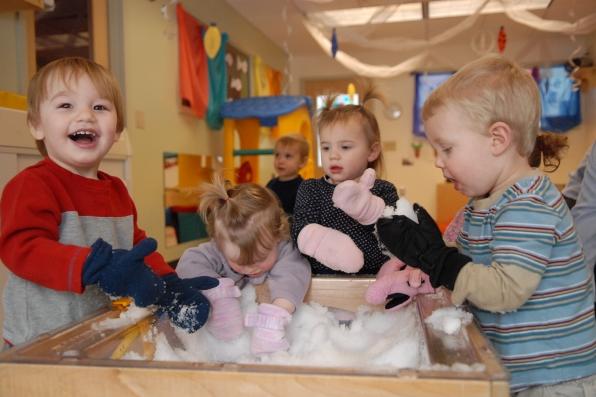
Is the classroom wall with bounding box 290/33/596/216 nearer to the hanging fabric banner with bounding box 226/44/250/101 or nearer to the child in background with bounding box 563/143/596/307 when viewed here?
the hanging fabric banner with bounding box 226/44/250/101

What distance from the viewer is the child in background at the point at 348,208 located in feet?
3.07

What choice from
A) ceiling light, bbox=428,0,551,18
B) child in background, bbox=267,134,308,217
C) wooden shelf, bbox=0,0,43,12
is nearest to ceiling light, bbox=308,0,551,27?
ceiling light, bbox=428,0,551,18

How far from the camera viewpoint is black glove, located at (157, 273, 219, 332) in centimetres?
82

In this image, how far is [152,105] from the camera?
322 cm

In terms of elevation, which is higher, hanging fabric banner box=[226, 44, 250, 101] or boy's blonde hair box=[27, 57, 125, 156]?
hanging fabric banner box=[226, 44, 250, 101]

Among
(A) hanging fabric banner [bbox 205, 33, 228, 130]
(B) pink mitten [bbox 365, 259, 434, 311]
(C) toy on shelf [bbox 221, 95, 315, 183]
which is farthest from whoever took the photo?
(A) hanging fabric banner [bbox 205, 33, 228, 130]

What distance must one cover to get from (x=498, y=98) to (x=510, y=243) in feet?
0.77

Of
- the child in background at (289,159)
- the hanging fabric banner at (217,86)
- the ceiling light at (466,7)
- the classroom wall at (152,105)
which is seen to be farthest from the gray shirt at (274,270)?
the ceiling light at (466,7)

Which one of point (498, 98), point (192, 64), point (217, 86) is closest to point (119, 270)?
point (498, 98)

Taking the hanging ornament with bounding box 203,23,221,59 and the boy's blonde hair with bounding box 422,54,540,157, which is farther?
the hanging ornament with bounding box 203,23,221,59

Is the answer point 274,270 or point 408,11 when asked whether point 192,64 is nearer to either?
point 408,11

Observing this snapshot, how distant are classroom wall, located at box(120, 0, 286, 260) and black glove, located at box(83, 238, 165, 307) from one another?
2404mm

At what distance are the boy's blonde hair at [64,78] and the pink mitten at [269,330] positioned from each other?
18.9 inches

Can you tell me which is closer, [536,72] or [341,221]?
[341,221]
